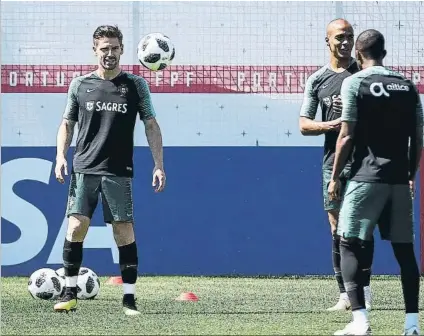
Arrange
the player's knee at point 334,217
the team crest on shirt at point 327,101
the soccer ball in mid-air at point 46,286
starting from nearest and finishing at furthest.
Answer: the team crest on shirt at point 327,101 → the player's knee at point 334,217 → the soccer ball in mid-air at point 46,286

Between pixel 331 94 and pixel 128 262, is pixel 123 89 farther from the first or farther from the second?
pixel 331 94

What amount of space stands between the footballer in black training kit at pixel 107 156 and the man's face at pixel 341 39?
1489mm

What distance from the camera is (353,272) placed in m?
7.16

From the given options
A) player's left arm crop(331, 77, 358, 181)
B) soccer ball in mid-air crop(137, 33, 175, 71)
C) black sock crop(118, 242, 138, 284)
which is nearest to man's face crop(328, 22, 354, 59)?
player's left arm crop(331, 77, 358, 181)

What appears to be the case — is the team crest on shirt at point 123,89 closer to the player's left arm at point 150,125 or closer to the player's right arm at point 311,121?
the player's left arm at point 150,125

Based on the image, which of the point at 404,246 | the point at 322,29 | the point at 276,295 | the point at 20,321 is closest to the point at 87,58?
the point at 322,29

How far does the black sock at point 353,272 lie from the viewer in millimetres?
7125

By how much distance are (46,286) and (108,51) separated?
89.7 inches

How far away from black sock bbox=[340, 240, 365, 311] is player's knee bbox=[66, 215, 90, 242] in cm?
233

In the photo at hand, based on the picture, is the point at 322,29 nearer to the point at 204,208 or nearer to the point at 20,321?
the point at 204,208

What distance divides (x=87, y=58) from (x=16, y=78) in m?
0.85

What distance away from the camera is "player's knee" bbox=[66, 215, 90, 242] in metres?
8.71

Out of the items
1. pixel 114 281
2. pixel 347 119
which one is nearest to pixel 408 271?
pixel 347 119

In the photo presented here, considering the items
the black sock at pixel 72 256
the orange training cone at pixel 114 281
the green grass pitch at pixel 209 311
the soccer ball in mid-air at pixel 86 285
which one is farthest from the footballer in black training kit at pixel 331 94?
the orange training cone at pixel 114 281
